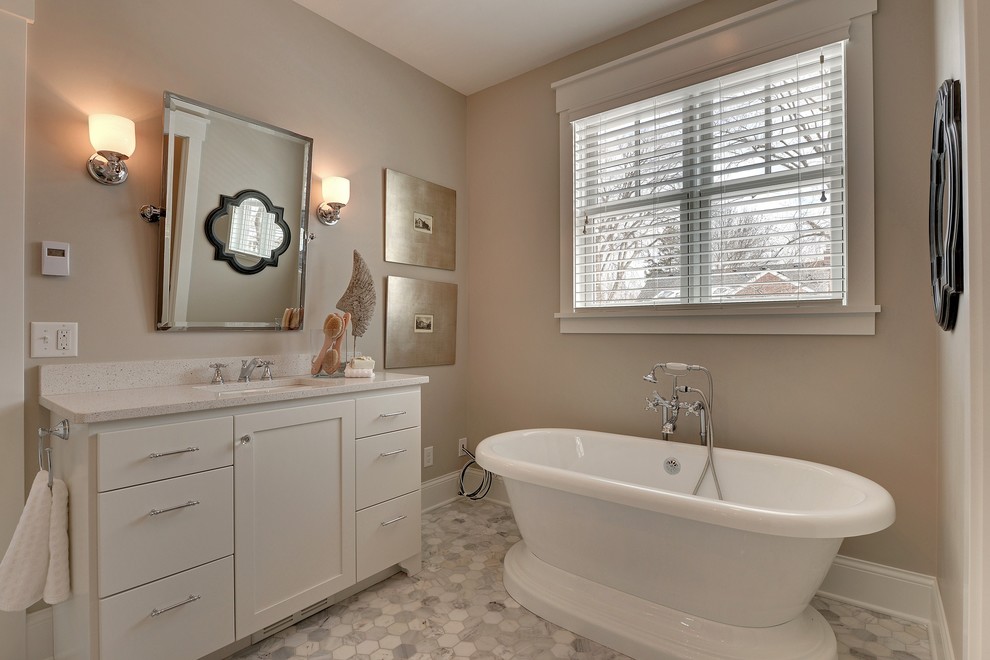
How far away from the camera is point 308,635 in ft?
5.94

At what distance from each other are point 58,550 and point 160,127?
1.50 meters

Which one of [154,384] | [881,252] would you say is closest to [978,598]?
[881,252]

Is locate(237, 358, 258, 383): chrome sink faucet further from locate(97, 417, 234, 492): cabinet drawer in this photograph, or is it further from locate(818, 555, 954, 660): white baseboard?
locate(818, 555, 954, 660): white baseboard

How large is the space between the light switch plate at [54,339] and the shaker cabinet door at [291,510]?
0.66m

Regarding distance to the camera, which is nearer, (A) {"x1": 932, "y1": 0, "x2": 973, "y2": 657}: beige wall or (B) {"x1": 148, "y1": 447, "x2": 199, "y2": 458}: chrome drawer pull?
(A) {"x1": 932, "y1": 0, "x2": 973, "y2": 657}: beige wall

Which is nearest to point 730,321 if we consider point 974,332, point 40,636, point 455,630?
point 974,332

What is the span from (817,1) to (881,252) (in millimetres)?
1079

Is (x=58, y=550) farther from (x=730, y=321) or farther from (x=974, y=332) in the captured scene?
(x=730, y=321)

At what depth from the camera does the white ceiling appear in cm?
244

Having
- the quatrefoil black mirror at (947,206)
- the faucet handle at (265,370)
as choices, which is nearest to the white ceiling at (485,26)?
the quatrefoil black mirror at (947,206)

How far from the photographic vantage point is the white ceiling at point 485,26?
2443mm

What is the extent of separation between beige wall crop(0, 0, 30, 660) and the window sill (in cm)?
230

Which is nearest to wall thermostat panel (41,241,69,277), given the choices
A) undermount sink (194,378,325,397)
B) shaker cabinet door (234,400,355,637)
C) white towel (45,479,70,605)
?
undermount sink (194,378,325,397)

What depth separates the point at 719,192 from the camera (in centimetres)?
239
